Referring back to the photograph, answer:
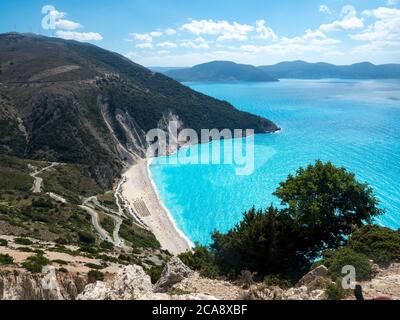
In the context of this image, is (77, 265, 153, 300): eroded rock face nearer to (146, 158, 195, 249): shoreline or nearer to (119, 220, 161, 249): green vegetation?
(119, 220, 161, 249): green vegetation

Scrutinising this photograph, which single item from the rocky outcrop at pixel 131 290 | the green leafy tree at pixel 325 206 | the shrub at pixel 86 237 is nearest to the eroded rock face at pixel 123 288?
the rocky outcrop at pixel 131 290

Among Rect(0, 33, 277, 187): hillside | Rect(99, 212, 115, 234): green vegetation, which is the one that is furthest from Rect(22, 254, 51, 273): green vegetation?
Rect(0, 33, 277, 187): hillside

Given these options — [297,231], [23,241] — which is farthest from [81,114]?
[297,231]

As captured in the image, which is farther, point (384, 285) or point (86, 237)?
point (86, 237)

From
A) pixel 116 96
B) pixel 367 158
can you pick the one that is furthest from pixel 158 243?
pixel 116 96

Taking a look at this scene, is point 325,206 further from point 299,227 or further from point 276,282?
point 276,282

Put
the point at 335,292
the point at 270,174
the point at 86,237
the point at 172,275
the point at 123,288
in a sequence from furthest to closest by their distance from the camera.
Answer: the point at 270,174 → the point at 86,237 → the point at 172,275 → the point at 123,288 → the point at 335,292
